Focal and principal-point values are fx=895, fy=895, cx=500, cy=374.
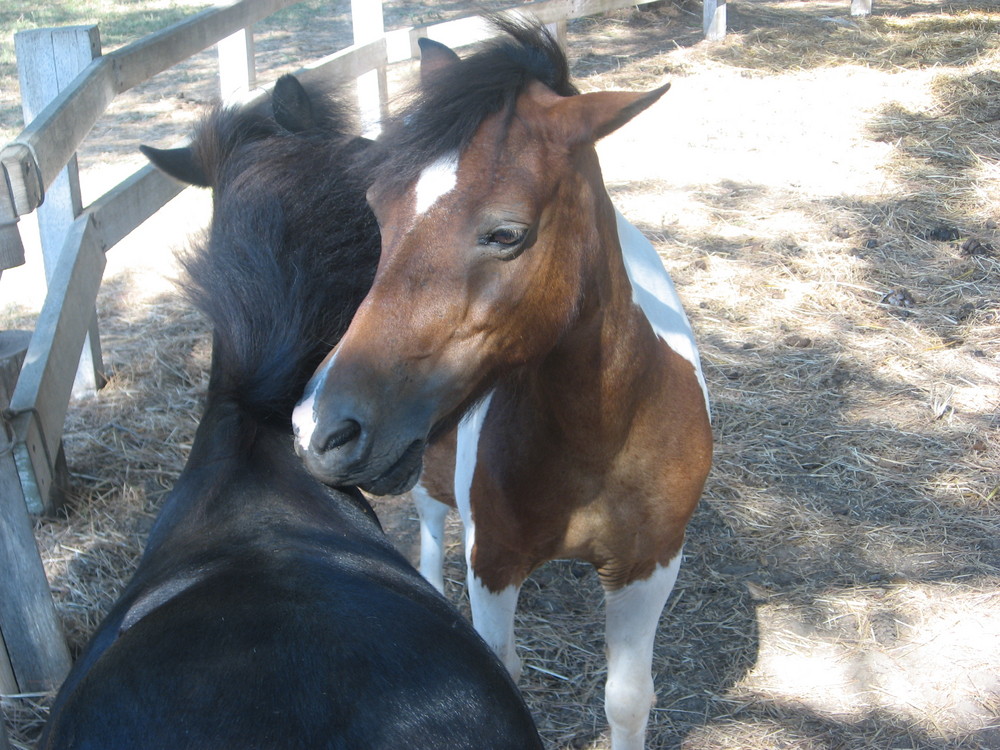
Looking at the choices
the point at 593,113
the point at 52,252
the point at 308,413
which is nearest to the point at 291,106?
the point at 593,113

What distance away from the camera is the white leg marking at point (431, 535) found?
10.0 feet

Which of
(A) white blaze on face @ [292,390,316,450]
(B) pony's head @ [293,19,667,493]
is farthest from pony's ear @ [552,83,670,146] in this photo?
(A) white blaze on face @ [292,390,316,450]

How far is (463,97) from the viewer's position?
173 cm

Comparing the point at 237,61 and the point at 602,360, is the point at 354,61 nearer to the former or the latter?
the point at 237,61

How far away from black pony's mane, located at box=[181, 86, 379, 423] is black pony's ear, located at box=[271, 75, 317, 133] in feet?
0.08

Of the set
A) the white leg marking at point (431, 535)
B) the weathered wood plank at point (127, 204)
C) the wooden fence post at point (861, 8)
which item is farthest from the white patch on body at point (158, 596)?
the wooden fence post at point (861, 8)

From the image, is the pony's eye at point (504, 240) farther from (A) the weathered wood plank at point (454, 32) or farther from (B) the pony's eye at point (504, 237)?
(A) the weathered wood plank at point (454, 32)

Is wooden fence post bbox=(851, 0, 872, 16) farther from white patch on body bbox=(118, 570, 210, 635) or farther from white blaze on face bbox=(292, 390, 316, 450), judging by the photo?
white patch on body bbox=(118, 570, 210, 635)

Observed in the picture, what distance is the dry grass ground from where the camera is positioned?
2.77 m

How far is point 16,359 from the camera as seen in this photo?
270 centimetres

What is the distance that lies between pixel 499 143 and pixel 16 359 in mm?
1815

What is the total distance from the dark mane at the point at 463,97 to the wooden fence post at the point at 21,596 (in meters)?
1.35

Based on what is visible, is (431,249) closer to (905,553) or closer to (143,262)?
(905,553)

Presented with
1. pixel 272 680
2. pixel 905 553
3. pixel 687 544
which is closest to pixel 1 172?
pixel 272 680
